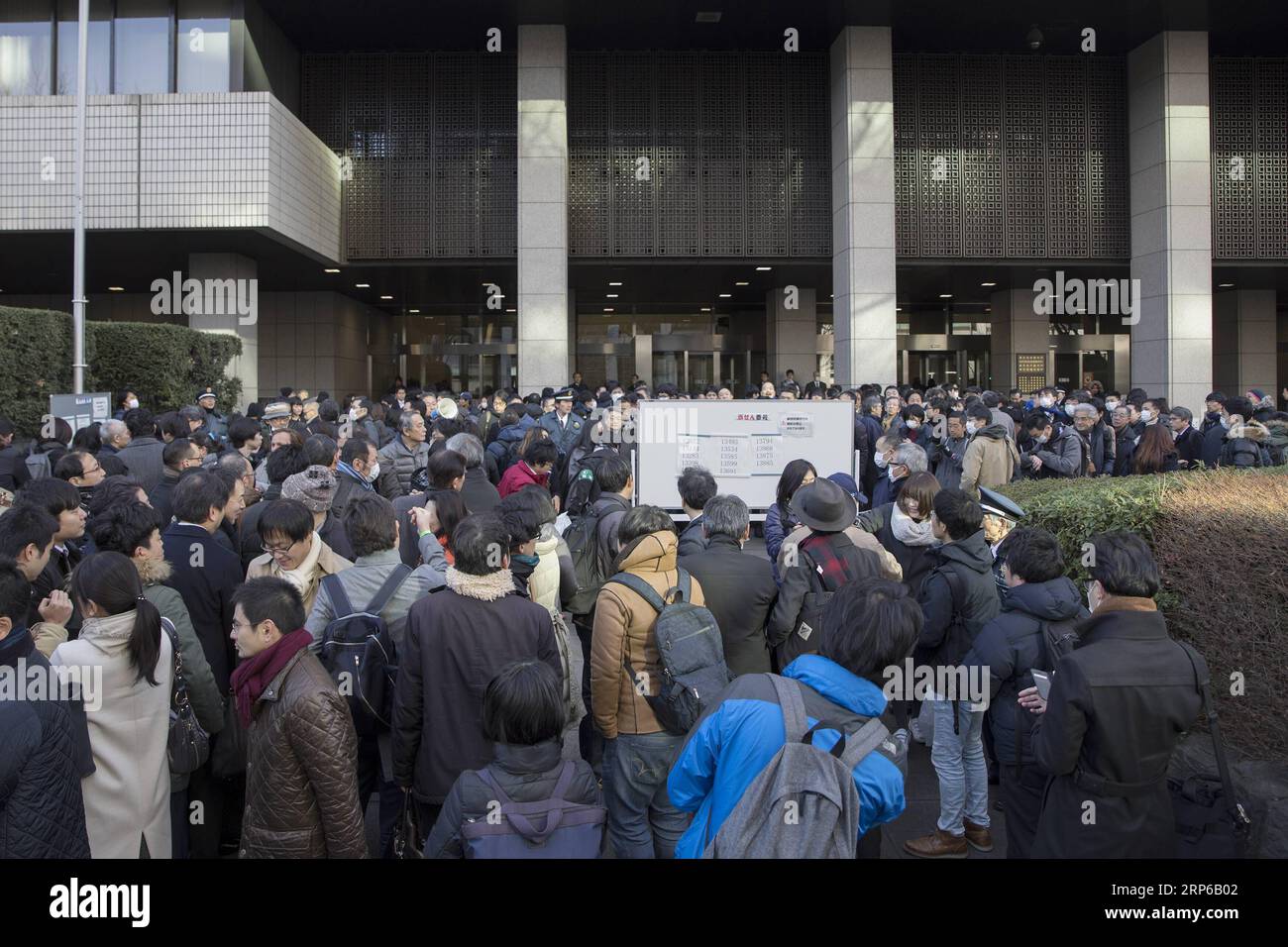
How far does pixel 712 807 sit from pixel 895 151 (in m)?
19.3

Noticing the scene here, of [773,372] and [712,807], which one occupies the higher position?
[773,372]

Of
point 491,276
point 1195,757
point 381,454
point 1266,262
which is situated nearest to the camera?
point 1195,757

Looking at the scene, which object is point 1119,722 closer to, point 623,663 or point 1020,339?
point 623,663

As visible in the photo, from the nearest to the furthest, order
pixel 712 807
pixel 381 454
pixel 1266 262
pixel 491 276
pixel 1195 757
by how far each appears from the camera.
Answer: pixel 712 807
pixel 1195 757
pixel 381 454
pixel 1266 262
pixel 491 276

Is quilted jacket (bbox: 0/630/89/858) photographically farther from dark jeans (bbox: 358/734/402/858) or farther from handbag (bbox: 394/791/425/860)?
dark jeans (bbox: 358/734/402/858)

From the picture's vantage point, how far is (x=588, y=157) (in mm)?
19688

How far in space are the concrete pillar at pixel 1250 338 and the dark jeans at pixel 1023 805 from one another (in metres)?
25.5

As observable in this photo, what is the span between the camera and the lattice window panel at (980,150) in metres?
19.9

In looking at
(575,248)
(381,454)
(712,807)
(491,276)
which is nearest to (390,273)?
(491,276)

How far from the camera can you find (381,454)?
864 centimetres

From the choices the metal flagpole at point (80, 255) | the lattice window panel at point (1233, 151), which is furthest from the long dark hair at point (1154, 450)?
the lattice window panel at point (1233, 151)

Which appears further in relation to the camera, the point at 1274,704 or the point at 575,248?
the point at 575,248

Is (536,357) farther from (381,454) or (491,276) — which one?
(381,454)

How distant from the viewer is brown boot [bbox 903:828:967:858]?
471cm
